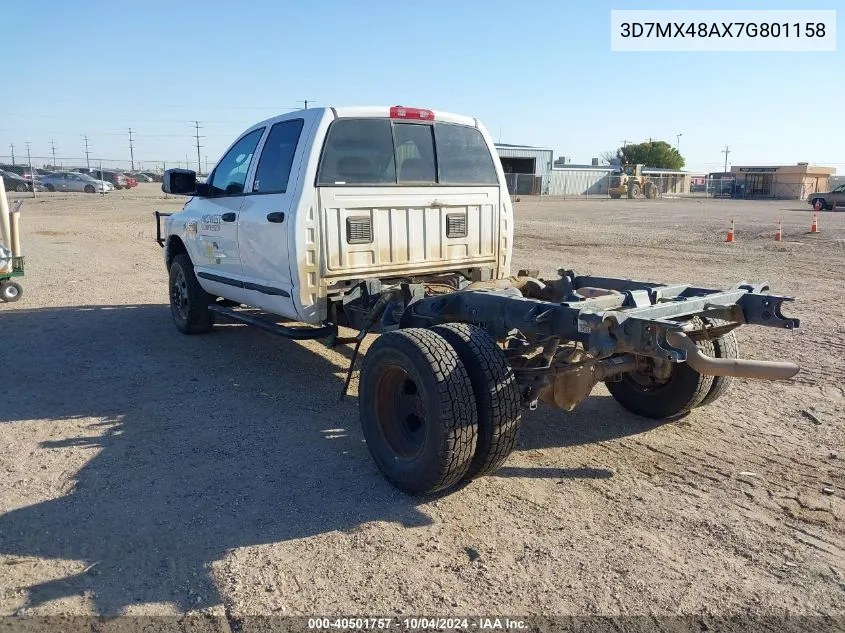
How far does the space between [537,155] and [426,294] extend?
204ft

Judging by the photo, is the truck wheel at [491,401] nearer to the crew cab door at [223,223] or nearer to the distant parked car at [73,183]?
the crew cab door at [223,223]

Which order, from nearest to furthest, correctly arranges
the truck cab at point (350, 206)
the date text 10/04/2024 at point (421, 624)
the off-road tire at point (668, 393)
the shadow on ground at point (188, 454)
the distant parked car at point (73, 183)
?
the date text 10/04/2024 at point (421, 624) → the shadow on ground at point (188, 454) → the off-road tire at point (668, 393) → the truck cab at point (350, 206) → the distant parked car at point (73, 183)

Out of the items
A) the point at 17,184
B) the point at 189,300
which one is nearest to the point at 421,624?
the point at 189,300

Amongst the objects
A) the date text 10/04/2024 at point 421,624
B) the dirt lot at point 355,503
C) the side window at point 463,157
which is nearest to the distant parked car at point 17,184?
the dirt lot at point 355,503

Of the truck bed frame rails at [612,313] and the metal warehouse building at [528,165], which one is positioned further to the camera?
the metal warehouse building at [528,165]

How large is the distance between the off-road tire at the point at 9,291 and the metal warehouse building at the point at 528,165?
5190cm

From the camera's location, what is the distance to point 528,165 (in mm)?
67312

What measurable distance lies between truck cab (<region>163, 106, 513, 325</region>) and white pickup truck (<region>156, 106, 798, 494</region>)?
0.01m

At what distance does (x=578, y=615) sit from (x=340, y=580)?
1083mm

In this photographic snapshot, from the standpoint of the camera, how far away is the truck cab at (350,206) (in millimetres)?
5535

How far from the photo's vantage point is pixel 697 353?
3537 millimetres

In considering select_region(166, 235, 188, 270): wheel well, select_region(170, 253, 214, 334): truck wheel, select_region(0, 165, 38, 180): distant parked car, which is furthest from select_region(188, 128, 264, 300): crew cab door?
select_region(0, 165, 38, 180): distant parked car

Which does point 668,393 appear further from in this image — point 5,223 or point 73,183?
point 73,183

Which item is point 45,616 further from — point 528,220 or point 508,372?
point 528,220
